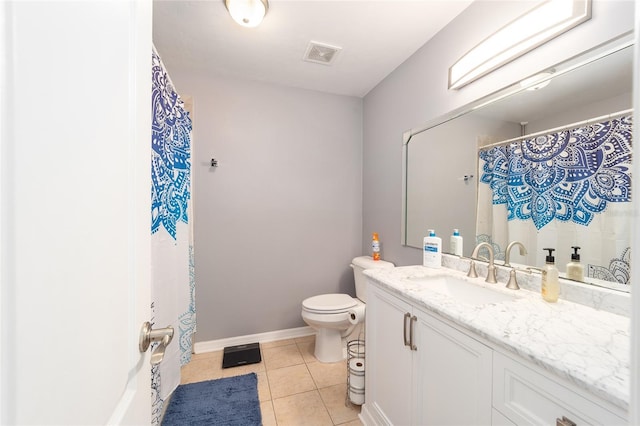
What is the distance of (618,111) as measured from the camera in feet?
2.96

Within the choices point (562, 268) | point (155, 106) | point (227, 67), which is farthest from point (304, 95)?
point (562, 268)

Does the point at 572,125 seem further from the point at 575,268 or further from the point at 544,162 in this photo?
the point at 575,268

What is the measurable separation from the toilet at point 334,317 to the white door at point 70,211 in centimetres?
145

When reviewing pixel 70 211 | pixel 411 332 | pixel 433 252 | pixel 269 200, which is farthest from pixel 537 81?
pixel 269 200

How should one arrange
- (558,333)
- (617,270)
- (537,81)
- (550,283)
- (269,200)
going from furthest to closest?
1. (269,200)
2. (537,81)
3. (550,283)
4. (617,270)
5. (558,333)

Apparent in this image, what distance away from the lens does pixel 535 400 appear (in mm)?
661

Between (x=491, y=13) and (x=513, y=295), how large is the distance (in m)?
1.37

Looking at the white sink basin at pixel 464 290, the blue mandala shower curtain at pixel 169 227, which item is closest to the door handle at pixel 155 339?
the blue mandala shower curtain at pixel 169 227

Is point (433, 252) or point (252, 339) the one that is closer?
point (433, 252)

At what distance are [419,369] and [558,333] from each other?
0.51 metres

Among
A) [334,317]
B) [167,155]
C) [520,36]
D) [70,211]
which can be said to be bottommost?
[334,317]

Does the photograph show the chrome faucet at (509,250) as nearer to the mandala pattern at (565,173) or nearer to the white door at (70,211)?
the mandala pattern at (565,173)

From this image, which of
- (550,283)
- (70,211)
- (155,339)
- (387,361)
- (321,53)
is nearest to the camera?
(70,211)

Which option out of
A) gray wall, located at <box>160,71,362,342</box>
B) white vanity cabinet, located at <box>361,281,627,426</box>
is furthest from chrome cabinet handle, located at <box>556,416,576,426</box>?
gray wall, located at <box>160,71,362,342</box>
